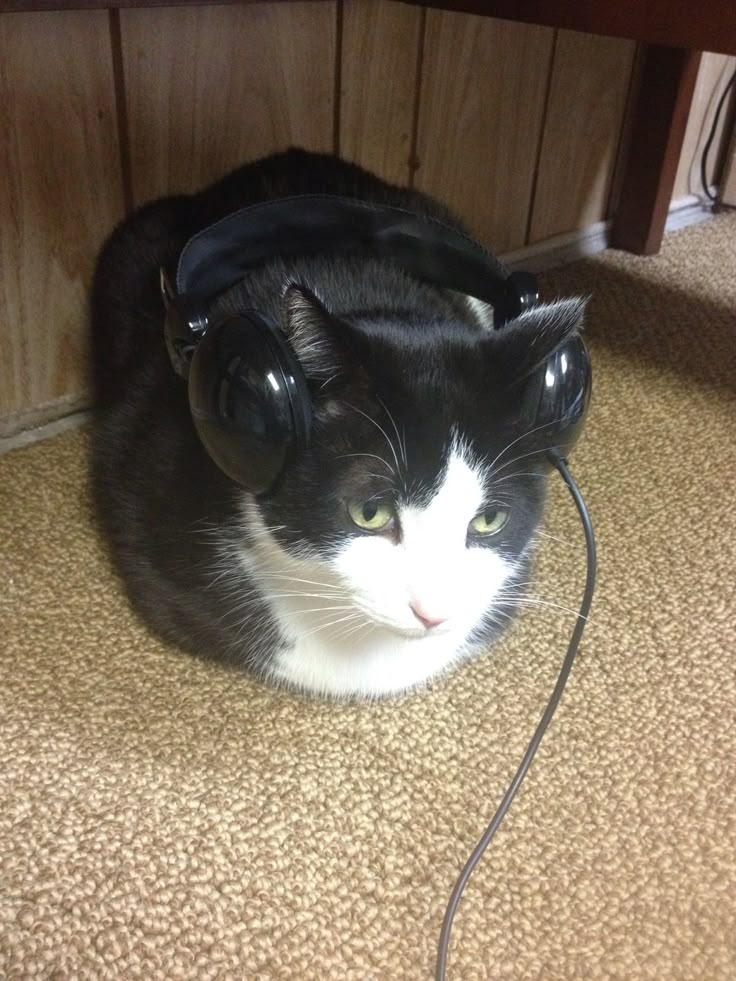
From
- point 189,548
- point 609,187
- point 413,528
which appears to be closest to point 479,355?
point 413,528

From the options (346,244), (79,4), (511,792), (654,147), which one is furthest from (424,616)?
(654,147)

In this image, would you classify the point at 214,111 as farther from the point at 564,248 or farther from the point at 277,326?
the point at 564,248

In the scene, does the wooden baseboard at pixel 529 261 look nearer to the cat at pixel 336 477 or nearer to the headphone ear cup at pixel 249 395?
the cat at pixel 336 477

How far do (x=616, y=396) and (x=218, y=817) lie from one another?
87 centimetres

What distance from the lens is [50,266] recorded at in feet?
3.52

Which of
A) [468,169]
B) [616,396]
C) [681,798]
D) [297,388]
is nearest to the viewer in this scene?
[297,388]

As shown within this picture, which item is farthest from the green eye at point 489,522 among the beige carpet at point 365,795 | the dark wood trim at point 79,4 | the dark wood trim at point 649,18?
the dark wood trim at point 79,4

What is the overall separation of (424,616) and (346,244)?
1.52ft

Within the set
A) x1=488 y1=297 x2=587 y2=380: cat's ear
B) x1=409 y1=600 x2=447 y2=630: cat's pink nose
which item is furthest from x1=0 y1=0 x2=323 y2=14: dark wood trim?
x1=409 y1=600 x2=447 y2=630: cat's pink nose

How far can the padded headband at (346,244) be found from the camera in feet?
2.67

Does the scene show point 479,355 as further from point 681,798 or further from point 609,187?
point 609,187

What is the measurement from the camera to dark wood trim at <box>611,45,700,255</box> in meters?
1.56

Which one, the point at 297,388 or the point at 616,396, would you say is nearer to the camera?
the point at 297,388

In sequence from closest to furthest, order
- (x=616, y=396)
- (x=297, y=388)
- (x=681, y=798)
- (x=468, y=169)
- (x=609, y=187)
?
(x=297, y=388) → (x=681, y=798) → (x=616, y=396) → (x=468, y=169) → (x=609, y=187)
